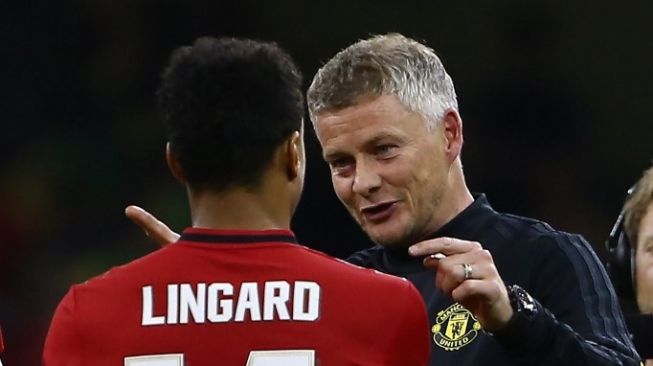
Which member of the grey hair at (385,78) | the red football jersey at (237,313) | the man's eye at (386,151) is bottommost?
the red football jersey at (237,313)

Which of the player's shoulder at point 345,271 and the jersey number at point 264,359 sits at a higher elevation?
the player's shoulder at point 345,271

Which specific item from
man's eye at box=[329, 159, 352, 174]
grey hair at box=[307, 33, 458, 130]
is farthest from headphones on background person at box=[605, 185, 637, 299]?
man's eye at box=[329, 159, 352, 174]

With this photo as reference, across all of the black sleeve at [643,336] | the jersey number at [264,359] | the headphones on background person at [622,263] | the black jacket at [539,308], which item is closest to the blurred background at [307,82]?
the headphones on background person at [622,263]

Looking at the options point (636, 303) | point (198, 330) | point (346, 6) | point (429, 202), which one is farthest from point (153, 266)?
point (346, 6)

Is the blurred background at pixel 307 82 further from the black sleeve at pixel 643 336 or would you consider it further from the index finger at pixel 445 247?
the index finger at pixel 445 247

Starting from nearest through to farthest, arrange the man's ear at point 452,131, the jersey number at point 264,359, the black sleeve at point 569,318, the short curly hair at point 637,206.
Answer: the jersey number at point 264,359, the black sleeve at point 569,318, the man's ear at point 452,131, the short curly hair at point 637,206

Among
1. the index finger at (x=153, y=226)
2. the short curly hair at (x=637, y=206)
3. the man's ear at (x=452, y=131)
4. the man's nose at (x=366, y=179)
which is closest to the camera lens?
the index finger at (x=153, y=226)

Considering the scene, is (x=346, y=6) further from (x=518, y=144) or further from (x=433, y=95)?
(x=433, y=95)

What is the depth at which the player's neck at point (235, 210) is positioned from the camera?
1838 mm

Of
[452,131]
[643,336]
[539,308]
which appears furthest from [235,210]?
[643,336]

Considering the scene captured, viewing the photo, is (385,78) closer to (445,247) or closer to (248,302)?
(445,247)

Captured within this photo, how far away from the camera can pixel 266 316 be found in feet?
5.82

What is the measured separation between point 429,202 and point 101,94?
3830 mm

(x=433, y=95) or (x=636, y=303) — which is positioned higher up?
(x=433, y=95)
